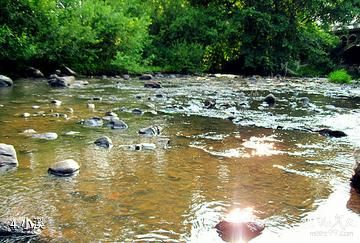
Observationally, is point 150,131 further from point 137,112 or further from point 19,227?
point 19,227

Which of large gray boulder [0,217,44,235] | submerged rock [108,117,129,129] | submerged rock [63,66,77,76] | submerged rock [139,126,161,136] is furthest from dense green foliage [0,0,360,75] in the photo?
large gray boulder [0,217,44,235]

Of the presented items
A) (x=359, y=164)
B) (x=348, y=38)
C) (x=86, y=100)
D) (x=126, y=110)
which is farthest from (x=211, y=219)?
(x=348, y=38)

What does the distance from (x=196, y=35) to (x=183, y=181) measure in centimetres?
2434

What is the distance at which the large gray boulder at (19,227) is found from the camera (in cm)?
223

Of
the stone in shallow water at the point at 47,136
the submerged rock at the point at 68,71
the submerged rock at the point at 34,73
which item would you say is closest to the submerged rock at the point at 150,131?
the stone in shallow water at the point at 47,136

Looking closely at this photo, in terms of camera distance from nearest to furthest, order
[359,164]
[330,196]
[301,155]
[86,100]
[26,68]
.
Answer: [330,196] → [359,164] → [301,155] → [86,100] → [26,68]

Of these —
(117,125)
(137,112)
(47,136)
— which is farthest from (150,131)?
(137,112)

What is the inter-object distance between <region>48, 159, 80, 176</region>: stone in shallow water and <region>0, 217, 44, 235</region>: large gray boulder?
3.26ft

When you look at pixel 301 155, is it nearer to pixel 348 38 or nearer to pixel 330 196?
pixel 330 196

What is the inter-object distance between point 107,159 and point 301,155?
77.4 inches

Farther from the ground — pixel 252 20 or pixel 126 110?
pixel 252 20

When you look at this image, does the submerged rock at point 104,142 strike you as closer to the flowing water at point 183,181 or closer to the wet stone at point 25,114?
the flowing water at point 183,181

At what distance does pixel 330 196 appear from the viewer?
304cm

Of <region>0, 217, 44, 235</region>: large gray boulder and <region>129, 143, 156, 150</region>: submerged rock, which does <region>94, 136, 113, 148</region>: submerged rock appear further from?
<region>0, 217, 44, 235</region>: large gray boulder
